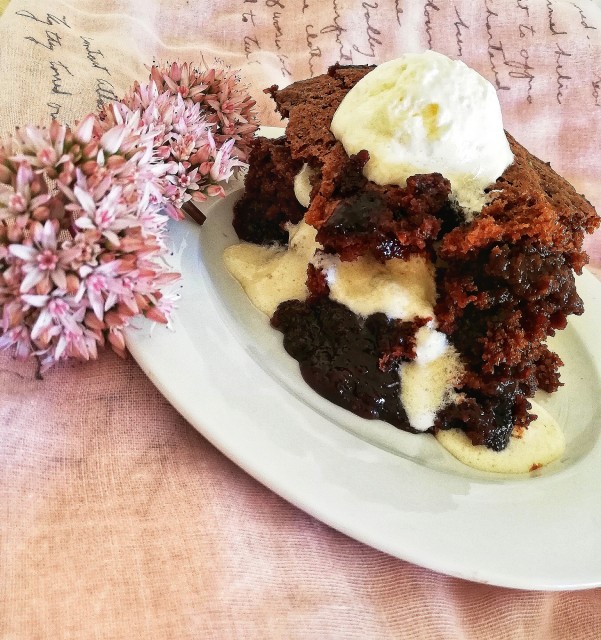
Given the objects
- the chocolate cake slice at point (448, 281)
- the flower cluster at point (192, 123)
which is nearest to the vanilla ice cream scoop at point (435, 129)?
the chocolate cake slice at point (448, 281)

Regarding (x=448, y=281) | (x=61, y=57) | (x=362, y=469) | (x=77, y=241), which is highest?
(x=77, y=241)

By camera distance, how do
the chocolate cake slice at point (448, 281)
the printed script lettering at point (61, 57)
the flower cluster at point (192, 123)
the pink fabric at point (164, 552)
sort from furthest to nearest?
the printed script lettering at point (61, 57), the flower cluster at point (192, 123), the chocolate cake slice at point (448, 281), the pink fabric at point (164, 552)

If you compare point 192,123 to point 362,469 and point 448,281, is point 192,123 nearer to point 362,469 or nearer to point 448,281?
point 448,281

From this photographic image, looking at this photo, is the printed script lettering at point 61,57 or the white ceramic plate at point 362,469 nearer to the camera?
the white ceramic plate at point 362,469

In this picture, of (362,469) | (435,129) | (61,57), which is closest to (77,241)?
(362,469)

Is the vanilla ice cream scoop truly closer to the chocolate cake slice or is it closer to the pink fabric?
the chocolate cake slice

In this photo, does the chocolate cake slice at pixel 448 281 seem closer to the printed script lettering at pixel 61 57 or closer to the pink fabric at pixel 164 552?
the pink fabric at pixel 164 552

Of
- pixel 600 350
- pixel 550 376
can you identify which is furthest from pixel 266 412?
pixel 600 350
